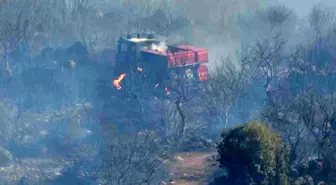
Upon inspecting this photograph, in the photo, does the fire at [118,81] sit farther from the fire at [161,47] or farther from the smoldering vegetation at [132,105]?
the fire at [161,47]

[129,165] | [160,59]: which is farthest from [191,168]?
[160,59]

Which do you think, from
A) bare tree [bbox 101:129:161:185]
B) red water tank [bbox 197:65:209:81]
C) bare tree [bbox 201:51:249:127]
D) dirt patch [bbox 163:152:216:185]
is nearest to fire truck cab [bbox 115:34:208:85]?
red water tank [bbox 197:65:209:81]

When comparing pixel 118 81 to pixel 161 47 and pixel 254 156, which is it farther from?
pixel 254 156

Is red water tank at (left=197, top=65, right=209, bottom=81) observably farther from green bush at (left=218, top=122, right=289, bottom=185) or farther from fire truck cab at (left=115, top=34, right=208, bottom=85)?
green bush at (left=218, top=122, right=289, bottom=185)

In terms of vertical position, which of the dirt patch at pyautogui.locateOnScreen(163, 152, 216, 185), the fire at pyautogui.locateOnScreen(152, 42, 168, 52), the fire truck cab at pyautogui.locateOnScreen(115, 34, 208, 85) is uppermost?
the fire at pyautogui.locateOnScreen(152, 42, 168, 52)

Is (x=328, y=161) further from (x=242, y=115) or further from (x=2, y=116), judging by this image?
(x=2, y=116)

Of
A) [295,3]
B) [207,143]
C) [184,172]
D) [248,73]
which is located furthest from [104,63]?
[295,3]
